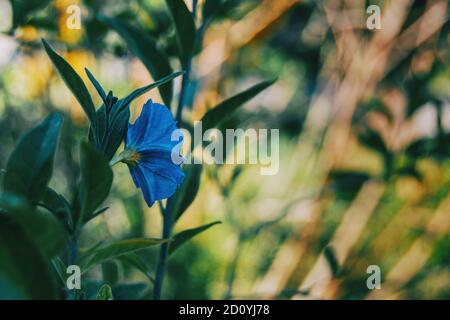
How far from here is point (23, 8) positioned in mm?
714

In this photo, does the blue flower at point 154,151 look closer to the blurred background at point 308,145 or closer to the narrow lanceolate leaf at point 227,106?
the narrow lanceolate leaf at point 227,106

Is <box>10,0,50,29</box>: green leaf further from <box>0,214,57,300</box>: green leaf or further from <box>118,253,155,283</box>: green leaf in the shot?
<box>0,214,57,300</box>: green leaf

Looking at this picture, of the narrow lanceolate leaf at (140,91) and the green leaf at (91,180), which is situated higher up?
the narrow lanceolate leaf at (140,91)

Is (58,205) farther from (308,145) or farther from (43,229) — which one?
(308,145)

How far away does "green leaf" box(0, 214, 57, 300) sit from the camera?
313 mm

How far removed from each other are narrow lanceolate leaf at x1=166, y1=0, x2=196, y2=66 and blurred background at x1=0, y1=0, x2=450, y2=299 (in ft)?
1.21

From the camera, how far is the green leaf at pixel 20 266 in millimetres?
313

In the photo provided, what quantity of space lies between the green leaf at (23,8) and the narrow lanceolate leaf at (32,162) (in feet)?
1.26

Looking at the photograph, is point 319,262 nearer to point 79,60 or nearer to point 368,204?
point 368,204

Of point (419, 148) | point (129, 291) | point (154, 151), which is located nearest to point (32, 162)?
point (154, 151)

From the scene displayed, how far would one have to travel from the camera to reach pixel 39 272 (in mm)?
322

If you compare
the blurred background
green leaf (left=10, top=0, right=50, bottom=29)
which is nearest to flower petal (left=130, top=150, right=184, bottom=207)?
green leaf (left=10, top=0, right=50, bottom=29)

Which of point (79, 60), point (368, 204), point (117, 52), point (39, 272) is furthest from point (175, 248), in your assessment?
point (368, 204)

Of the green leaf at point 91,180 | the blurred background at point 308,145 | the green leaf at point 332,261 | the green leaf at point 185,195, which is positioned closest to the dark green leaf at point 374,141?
the blurred background at point 308,145
